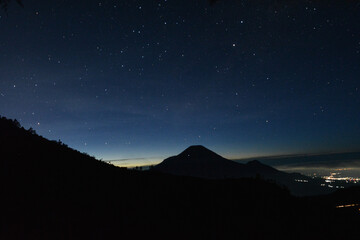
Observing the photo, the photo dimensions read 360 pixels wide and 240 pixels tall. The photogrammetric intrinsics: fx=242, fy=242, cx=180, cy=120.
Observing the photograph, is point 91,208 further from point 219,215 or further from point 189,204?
point 219,215

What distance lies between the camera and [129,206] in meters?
9.01

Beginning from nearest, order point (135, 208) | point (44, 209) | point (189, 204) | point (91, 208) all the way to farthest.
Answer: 1. point (44, 209)
2. point (91, 208)
3. point (135, 208)
4. point (189, 204)

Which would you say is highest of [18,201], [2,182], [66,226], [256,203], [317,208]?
[2,182]

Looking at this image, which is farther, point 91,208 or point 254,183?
point 254,183

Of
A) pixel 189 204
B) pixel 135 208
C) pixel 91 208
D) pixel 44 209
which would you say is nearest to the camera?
pixel 44 209

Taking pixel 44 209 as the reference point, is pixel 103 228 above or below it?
below

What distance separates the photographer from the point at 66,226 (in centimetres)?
713

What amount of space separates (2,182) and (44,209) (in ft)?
8.75

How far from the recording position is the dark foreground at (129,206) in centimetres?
738

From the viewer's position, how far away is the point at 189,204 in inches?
408

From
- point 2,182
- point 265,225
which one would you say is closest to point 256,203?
point 265,225

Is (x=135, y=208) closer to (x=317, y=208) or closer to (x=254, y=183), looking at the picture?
(x=254, y=183)

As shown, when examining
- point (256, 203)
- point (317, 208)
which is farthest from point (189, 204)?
point (317, 208)

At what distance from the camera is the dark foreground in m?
7.38
